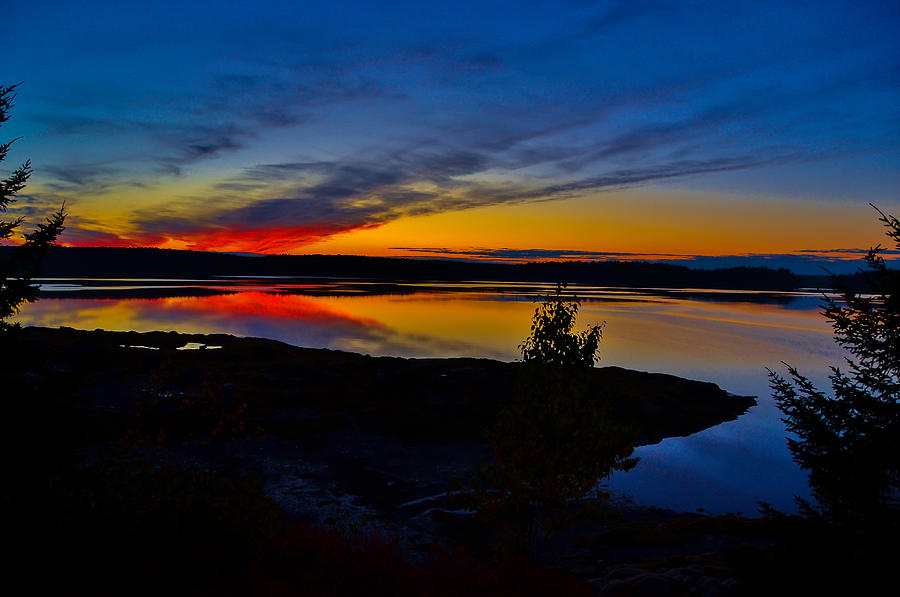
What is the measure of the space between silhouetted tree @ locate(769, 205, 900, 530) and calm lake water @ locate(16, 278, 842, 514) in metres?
16.7

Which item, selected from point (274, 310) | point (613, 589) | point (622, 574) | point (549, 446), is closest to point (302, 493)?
point (549, 446)

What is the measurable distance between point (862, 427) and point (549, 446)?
850 centimetres

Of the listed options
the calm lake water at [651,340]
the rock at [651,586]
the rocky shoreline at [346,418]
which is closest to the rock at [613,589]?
the rocky shoreline at [346,418]

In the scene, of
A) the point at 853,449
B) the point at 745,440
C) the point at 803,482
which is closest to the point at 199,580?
the point at 853,449

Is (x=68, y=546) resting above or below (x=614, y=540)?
above

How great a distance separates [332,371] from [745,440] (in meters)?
37.8

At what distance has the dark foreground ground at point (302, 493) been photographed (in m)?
11.3

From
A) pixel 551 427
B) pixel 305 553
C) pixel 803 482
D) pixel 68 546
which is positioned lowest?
pixel 803 482

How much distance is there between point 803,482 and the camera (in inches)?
1267

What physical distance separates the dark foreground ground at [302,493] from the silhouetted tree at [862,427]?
2.26 metres

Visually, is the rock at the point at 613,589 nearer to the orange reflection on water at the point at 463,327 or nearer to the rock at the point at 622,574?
the rock at the point at 622,574

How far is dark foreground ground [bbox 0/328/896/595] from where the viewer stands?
445 inches

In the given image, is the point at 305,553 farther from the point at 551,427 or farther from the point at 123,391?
the point at 123,391

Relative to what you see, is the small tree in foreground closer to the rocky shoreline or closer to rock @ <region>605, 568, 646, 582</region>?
rock @ <region>605, 568, 646, 582</region>
